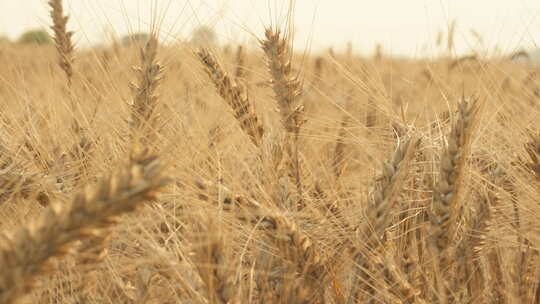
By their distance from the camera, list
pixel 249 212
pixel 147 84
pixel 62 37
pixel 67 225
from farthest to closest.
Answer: pixel 62 37 → pixel 147 84 → pixel 249 212 → pixel 67 225

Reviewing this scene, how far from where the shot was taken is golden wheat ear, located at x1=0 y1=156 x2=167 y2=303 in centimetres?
65

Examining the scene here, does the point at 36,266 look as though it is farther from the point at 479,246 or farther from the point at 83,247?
the point at 479,246

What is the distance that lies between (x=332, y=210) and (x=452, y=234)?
0.32m

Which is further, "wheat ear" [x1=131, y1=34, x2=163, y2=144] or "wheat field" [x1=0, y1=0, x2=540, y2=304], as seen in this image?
"wheat ear" [x1=131, y1=34, x2=163, y2=144]

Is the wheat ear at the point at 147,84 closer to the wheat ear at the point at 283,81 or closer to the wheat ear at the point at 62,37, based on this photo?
the wheat ear at the point at 283,81

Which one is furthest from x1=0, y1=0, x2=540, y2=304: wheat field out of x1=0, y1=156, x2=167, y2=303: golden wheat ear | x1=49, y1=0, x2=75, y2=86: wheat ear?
x1=49, y1=0, x2=75, y2=86: wheat ear

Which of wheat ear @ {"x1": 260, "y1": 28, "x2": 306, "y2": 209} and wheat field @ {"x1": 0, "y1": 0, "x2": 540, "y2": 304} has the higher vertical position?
wheat ear @ {"x1": 260, "y1": 28, "x2": 306, "y2": 209}

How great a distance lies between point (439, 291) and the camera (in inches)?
49.4

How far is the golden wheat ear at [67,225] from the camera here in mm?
652

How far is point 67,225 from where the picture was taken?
0.66 m

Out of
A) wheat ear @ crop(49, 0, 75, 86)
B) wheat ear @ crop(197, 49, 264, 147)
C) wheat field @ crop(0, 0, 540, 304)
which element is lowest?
wheat field @ crop(0, 0, 540, 304)

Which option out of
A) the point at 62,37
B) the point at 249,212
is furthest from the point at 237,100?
the point at 62,37

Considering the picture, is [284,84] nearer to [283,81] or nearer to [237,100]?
[283,81]

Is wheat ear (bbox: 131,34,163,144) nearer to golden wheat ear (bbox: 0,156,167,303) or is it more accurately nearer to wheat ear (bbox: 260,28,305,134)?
wheat ear (bbox: 260,28,305,134)
